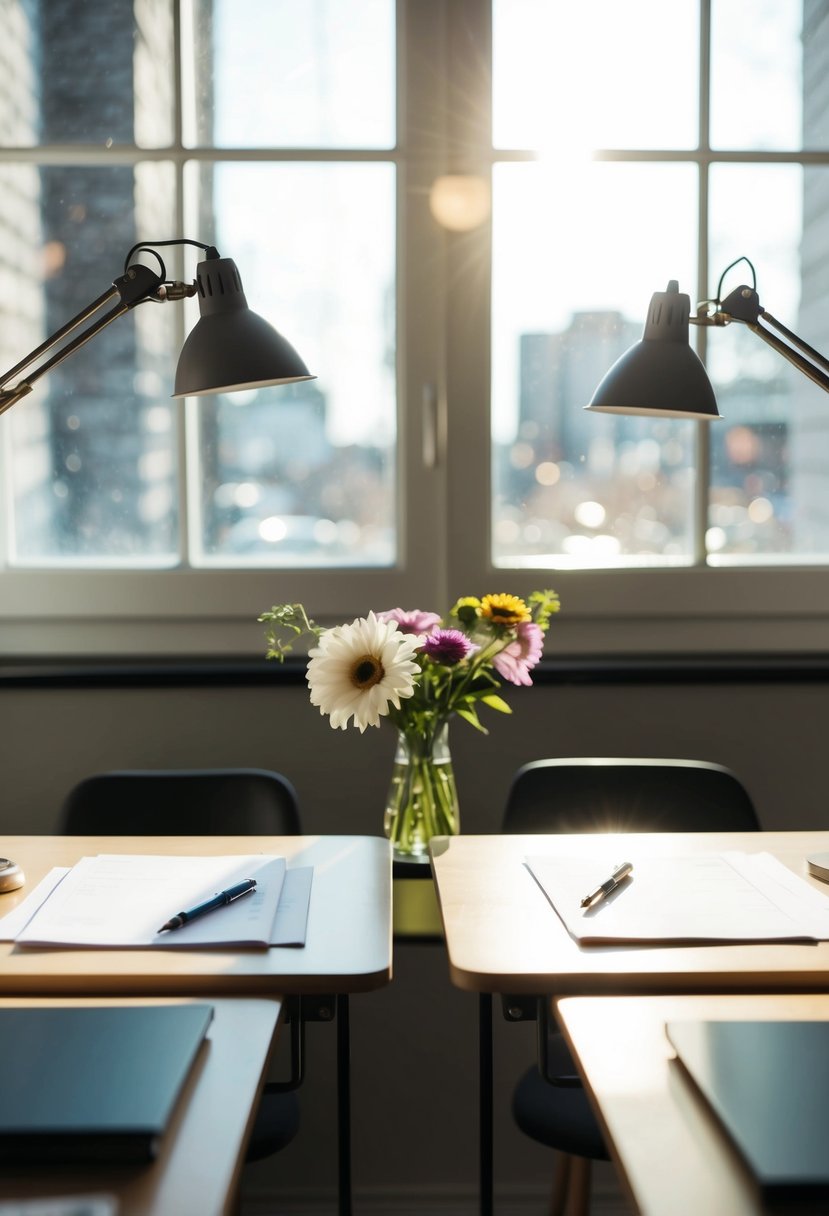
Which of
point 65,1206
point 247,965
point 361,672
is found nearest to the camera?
point 65,1206

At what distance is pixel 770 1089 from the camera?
774 millimetres

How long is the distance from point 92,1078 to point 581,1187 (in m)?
1.15

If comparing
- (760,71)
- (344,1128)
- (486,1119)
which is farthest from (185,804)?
(760,71)

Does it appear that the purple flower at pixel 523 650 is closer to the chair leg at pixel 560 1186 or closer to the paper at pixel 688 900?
the paper at pixel 688 900

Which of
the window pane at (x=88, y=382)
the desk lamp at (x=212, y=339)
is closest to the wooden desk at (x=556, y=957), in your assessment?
the desk lamp at (x=212, y=339)

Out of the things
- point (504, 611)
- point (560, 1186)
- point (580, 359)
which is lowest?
point (560, 1186)

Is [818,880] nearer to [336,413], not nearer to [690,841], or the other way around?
[690,841]

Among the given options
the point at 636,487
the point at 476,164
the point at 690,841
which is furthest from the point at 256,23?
the point at 690,841

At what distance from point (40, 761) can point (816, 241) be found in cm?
174

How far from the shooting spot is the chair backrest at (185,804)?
5.65ft

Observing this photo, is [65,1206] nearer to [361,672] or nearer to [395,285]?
[361,672]

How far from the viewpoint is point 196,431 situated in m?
2.10

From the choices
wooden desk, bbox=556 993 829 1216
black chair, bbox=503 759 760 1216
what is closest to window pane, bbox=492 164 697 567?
black chair, bbox=503 759 760 1216

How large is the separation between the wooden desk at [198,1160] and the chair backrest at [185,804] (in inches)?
32.3
